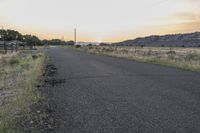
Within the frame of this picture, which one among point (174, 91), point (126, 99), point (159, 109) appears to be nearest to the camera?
point (159, 109)

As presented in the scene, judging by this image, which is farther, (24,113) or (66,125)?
(24,113)

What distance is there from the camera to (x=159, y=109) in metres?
6.23

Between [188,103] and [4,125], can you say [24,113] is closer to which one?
[4,125]

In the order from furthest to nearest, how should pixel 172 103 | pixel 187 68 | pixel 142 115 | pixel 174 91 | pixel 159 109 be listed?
pixel 187 68
pixel 174 91
pixel 172 103
pixel 159 109
pixel 142 115

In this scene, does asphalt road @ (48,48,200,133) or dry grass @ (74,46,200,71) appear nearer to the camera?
asphalt road @ (48,48,200,133)

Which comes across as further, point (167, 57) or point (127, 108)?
point (167, 57)

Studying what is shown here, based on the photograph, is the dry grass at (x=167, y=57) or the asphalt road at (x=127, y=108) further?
the dry grass at (x=167, y=57)

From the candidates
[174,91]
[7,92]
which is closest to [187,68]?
[174,91]

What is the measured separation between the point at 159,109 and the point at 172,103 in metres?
0.83

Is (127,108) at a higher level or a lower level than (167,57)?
higher

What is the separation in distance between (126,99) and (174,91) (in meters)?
2.24

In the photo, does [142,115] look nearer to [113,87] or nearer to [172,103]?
[172,103]

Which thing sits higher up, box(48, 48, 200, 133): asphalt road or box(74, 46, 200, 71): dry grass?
box(48, 48, 200, 133): asphalt road

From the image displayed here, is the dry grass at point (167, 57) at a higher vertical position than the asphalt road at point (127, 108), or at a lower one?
lower
